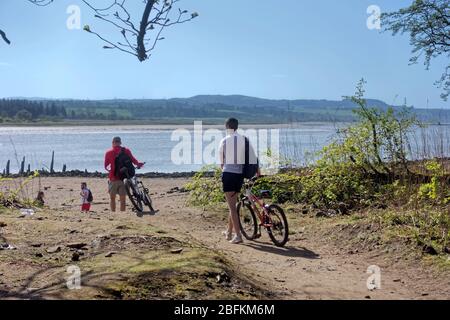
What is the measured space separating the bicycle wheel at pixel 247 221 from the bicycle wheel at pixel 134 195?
390 cm

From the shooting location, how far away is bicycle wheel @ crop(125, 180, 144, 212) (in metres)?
14.5

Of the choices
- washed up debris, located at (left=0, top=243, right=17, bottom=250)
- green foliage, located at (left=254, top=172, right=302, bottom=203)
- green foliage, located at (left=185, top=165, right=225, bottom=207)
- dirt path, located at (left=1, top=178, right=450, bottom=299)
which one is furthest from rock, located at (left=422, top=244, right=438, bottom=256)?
green foliage, located at (left=185, top=165, right=225, bottom=207)

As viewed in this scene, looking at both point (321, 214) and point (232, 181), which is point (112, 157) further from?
point (232, 181)

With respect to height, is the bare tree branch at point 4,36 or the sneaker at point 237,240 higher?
the bare tree branch at point 4,36

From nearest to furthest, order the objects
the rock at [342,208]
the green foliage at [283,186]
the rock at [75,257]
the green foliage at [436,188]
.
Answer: the rock at [75,257], the green foliage at [436,188], the rock at [342,208], the green foliage at [283,186]

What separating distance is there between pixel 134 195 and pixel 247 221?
13.2 feet

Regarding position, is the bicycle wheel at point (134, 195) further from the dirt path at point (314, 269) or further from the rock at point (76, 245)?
the rock at point (76, 245)

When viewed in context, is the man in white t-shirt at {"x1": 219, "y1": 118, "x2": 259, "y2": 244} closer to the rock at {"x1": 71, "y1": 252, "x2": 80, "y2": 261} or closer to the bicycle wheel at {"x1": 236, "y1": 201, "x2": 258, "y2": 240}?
the bicycle wheel at {"x1": 236, "y1": 201, "x2": 258, "y2": 240}

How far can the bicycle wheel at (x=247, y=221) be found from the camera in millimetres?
10352

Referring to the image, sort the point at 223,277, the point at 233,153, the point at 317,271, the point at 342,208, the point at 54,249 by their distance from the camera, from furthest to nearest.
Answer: the point at 342,208
the point at 233,153
the point at 317,271
the point at 54,249
the point at 223,277

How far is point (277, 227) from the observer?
32.9 ft

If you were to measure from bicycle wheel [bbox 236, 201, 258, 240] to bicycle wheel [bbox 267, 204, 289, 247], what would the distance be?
1.18ft

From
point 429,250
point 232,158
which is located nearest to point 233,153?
point 232,158

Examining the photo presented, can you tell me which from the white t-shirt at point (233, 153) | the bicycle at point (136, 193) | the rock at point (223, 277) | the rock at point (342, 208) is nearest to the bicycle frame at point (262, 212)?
the white t-shirt at point (233, 153)
